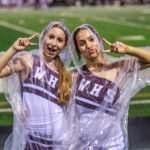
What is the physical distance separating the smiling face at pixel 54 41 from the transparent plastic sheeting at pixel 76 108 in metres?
0.06

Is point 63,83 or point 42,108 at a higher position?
point 63,83

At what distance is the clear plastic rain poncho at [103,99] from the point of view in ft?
8.24

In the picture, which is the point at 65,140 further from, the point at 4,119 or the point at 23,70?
the point at 4,119

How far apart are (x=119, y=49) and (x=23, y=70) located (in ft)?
1.99

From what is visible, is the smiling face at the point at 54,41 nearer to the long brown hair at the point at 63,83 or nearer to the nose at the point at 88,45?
the long brown hair at the point at 63,83

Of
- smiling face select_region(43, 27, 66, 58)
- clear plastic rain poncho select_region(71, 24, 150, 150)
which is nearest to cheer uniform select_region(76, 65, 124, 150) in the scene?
clear plastic rain poncho select_region(71, 24, 150, 150)

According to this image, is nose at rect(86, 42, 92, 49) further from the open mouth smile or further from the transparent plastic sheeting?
the open mouth smile

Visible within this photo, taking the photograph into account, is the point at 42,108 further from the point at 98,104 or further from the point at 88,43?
the point at 88,43

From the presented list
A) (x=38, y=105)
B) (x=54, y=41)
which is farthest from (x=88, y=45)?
(x=38, y=105)

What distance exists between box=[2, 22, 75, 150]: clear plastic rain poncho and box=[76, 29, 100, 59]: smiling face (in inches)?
3.4

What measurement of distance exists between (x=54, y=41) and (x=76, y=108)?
45cm

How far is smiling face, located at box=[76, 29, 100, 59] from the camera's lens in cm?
248

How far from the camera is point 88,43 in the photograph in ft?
8.13

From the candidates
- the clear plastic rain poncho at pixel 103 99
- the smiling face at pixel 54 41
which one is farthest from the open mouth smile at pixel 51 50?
the clear plastic rain poncho at pixel 103 99
